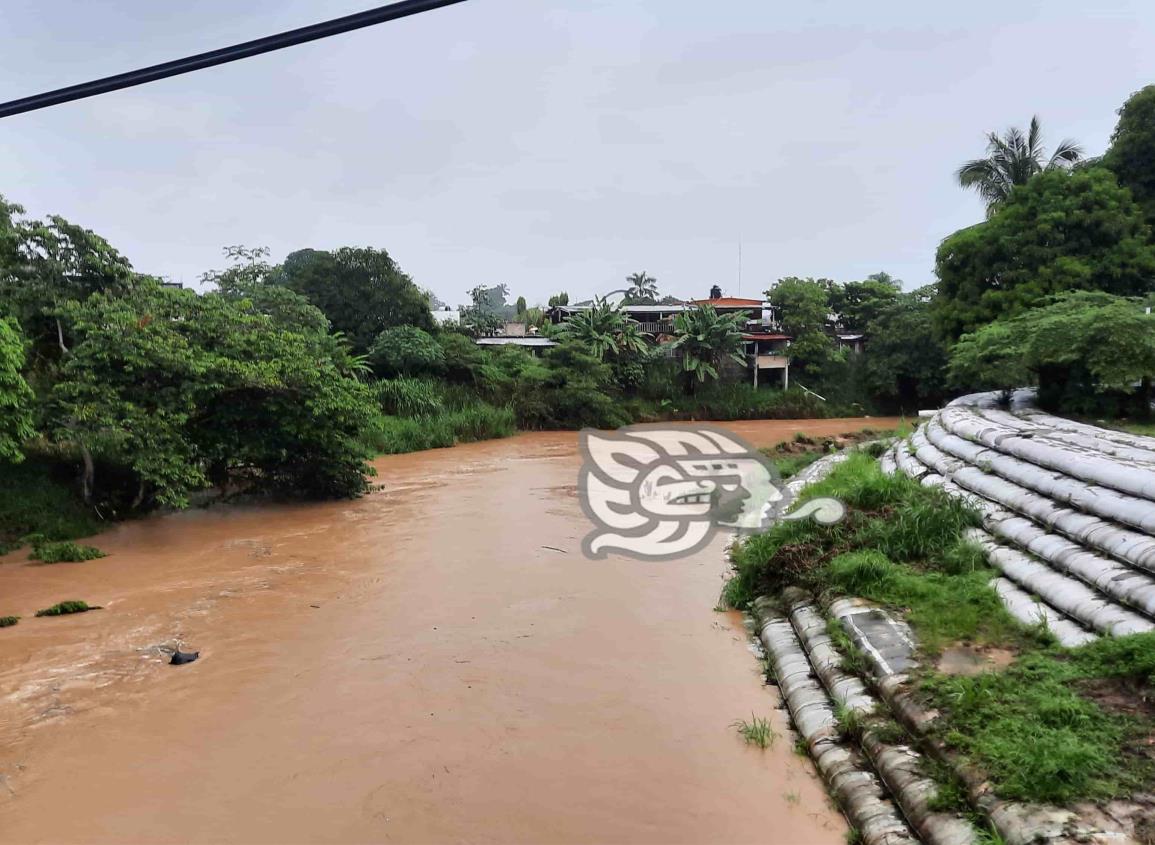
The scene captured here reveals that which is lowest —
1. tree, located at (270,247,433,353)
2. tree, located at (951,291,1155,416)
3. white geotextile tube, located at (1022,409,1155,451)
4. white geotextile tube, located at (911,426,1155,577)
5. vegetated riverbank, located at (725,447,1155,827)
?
vegetated riverbank, located at (725,447,1155,827)

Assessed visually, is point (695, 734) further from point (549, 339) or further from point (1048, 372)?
point (549, 339)

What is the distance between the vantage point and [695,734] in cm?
419

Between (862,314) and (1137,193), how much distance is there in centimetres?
1481

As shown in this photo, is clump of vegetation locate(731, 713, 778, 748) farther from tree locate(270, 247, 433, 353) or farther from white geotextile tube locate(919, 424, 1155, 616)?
tree locate(270, 247, 433, 353)

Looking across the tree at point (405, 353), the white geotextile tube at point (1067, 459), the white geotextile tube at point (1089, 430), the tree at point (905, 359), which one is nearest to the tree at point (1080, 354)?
the white geotextile tube at point (1089, 430)

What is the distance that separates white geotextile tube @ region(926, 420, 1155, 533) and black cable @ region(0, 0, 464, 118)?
14.9ft

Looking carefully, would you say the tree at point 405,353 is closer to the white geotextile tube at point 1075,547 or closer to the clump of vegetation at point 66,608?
the clump of vegetation at point 66,608

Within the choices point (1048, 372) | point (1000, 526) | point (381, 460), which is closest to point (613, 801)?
point (1000, 526)

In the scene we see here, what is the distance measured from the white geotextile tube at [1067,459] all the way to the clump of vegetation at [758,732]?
263 centimetres

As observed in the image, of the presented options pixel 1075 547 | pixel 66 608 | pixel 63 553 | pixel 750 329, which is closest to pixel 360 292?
→ pixel 750 329

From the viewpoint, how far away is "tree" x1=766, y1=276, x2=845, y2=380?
26219mm

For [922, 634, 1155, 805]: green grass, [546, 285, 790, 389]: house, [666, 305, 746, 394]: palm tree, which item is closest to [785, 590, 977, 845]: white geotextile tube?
[922, 634, 1155, 805]: green grass

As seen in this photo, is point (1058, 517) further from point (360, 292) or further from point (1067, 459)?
point (360, 292)

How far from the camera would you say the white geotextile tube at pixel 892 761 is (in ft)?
9.14
